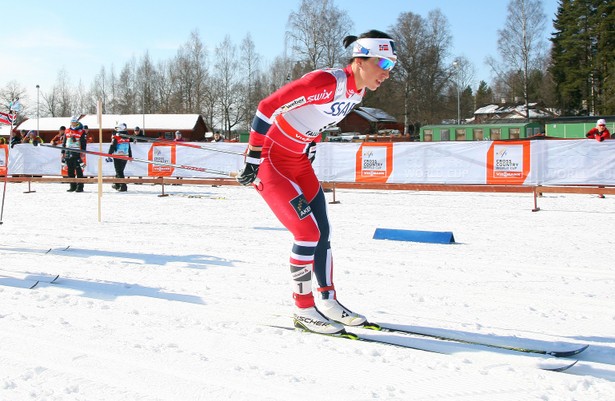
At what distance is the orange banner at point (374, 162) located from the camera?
1584cm

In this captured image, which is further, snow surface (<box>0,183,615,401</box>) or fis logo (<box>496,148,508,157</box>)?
fis logo (<box>496,148,508,157</box>)

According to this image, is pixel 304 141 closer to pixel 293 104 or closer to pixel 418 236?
pixel 293 104

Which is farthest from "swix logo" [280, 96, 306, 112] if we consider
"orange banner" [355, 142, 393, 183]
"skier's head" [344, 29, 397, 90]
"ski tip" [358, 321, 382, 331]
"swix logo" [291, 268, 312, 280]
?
"orange banner" [355, 142, 393, 183]

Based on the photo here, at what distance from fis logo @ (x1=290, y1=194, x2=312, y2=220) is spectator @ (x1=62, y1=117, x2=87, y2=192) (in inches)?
543

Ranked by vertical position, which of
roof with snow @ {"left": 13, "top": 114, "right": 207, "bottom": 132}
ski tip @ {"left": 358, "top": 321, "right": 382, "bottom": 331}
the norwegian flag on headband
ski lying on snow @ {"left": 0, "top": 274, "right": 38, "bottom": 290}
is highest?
roof with snow @ {"left": 13, "top": 114, "right": 207, "bottom": 132}

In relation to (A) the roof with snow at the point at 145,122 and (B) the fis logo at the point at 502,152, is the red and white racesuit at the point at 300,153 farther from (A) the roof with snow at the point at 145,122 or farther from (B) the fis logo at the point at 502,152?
(A) the roof with snow at the point at 145,122

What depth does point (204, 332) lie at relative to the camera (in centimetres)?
409

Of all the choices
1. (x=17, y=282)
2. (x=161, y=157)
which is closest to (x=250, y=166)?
(x=17, y=282)

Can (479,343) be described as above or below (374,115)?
below

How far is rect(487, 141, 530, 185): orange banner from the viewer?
47.4ft

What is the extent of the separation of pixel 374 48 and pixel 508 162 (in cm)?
1136

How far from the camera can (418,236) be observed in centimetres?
858

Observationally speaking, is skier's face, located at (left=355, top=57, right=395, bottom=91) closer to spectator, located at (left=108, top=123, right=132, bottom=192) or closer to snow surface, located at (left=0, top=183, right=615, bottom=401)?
snow surface, located at (left=0, top=183, right=615, bottom=401)


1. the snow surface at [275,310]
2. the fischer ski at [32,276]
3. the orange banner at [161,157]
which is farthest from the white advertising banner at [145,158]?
the fischer ski at [32,276]
